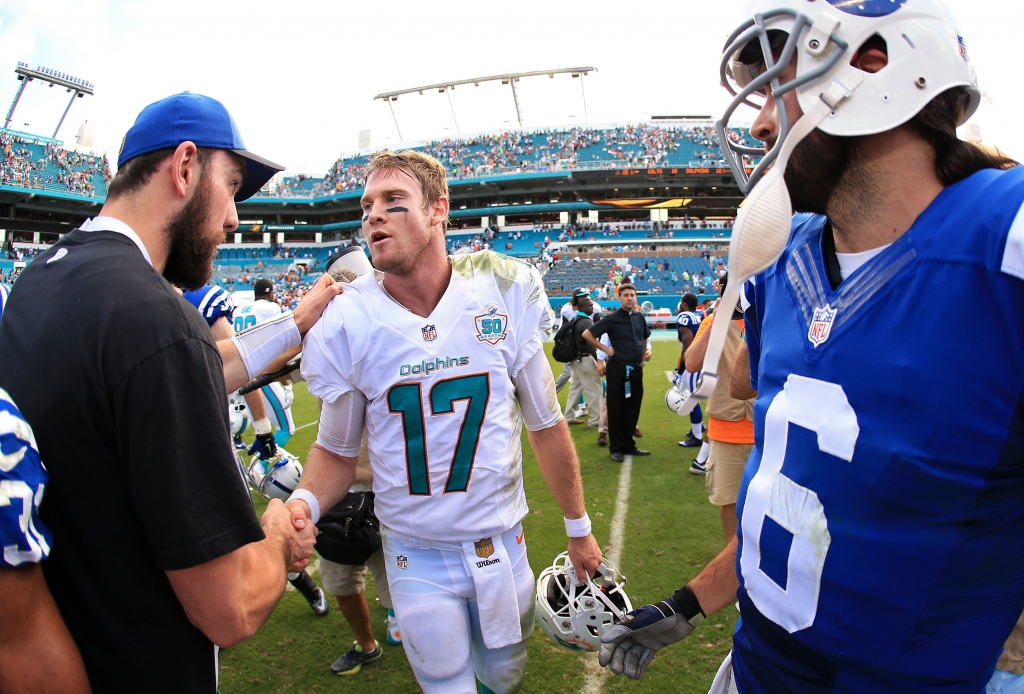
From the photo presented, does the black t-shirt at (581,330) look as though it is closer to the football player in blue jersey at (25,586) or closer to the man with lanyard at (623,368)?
the man with lanyard at (623,368)

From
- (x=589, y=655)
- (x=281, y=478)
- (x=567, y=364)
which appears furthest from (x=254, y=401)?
(x=567, y=364)

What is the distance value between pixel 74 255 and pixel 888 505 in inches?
72.8

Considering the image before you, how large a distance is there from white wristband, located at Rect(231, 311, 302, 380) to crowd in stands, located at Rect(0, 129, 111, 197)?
50.3 m

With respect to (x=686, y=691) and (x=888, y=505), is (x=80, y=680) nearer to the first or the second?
(x=888, y=505)

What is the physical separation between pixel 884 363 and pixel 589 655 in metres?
2.93

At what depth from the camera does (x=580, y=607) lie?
87.7 inches

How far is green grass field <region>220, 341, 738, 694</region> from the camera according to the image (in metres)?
3.29

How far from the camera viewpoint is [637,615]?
1.83 metres

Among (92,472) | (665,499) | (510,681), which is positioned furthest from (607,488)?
(92,472)

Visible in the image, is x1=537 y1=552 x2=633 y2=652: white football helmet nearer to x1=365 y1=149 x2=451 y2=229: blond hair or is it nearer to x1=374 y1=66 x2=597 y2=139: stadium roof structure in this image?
x1=365 y1=149 x2=451 y2=229: blond hair

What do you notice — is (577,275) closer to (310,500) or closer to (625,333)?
(625,333)

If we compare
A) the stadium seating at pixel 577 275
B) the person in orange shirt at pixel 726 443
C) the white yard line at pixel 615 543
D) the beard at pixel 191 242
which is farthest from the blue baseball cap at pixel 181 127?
the stadium seating at pixel 577 275

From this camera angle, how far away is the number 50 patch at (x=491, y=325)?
2.36m

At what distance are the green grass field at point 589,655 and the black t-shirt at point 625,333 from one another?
1.47m
